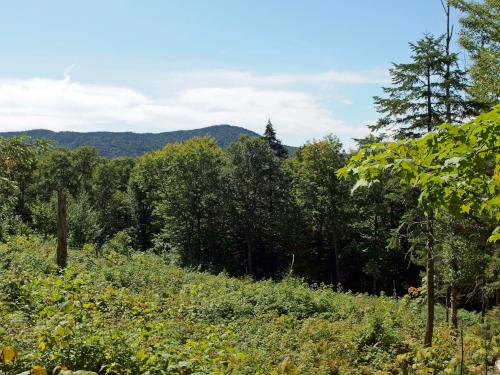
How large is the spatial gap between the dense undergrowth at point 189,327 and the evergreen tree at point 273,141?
1418 inches

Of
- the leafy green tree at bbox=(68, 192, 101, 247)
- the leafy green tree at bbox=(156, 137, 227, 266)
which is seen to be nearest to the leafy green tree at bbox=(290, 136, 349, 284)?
the leafy green tree at bbox=(156, 137, 227, 266)

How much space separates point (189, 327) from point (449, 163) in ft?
31.0

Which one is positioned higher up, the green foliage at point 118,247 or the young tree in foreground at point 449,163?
the young tree in foreground at point 449,163

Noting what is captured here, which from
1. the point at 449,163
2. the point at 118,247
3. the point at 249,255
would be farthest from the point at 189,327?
the point at 249,255

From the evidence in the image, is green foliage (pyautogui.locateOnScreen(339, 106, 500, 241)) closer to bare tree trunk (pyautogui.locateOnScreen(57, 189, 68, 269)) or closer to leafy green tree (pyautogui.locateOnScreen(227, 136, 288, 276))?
bare tree trunk (pyautogui.locateOnScreen(57, 189, 68, 269))

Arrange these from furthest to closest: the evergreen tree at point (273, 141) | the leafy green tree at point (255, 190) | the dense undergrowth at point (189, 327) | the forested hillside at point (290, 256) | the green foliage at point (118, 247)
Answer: the evergreen tree at point (273, 141) < the leafy green tree at point (255, 190) < the green foliage at point (118, 247) < the dense undergrowth at point (189, 327) < the forested hillside at point (290, 256)

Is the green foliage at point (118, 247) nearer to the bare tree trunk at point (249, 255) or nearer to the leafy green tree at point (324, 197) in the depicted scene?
the bare tree trunk at point (249, 255)

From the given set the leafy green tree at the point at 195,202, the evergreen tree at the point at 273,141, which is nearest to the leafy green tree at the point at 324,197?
the leafy green tree at the point at 195,202

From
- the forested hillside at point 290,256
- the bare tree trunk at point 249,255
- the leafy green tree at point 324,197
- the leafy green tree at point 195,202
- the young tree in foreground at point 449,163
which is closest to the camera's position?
the young tree in foreground at point 449,163

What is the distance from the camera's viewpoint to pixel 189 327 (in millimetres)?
11414

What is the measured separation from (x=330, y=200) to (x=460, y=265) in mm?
20646

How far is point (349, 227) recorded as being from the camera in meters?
40.9

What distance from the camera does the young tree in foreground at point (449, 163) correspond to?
3.48 m

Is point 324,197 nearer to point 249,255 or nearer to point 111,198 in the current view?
point 249,255
